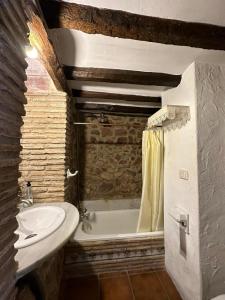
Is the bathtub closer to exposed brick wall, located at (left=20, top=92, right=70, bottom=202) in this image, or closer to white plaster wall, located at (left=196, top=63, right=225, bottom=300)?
exposed brick wall, located at (left=20, top=92, right=70, bottom=202)

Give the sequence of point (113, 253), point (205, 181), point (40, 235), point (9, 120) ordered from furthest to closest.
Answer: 1. point (113, 253)
2. point (205, 181)
3. point (40, 235)
4. point (9, 120)

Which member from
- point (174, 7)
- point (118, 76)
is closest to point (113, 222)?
point (118, 76)

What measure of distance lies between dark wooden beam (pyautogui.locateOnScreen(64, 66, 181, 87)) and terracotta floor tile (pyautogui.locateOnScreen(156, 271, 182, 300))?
195cm

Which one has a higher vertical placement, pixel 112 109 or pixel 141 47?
pixel 141 47

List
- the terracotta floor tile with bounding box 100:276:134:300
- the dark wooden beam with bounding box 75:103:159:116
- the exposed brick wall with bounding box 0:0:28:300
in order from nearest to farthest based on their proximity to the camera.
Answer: the exposed brick wall with bounding box 0:0:28:300 → the terracotta floor tile with bounding box 100:276:134:300 → the dark wooden beam with bounding box 75:103:159:116

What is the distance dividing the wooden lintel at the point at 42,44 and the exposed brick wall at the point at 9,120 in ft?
1.20

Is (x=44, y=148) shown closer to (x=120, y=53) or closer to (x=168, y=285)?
(x=120, y=53)

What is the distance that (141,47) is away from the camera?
1373 mm

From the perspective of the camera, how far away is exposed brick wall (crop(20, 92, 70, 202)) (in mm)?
1807

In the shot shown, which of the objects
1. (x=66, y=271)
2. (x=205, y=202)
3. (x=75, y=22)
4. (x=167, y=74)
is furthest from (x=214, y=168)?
(x=66, y=271)

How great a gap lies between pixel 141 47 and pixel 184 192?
1.21 meters

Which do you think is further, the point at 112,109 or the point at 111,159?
the point at 111,159

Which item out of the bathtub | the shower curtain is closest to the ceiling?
the shower curtain

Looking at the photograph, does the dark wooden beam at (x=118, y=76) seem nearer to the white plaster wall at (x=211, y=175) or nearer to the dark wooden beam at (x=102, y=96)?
the white plaster wall at (x=211, y=175)
